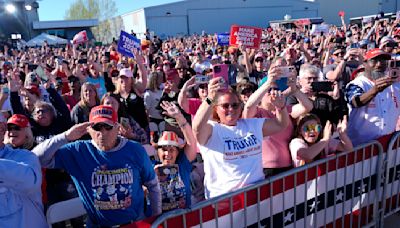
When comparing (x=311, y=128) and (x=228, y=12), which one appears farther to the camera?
(x=228, y=12)

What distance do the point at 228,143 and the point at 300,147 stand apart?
84 cm

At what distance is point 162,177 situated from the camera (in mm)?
3369

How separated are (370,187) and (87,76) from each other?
628cm

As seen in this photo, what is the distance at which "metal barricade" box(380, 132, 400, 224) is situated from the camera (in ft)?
12.7

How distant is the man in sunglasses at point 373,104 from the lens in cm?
402

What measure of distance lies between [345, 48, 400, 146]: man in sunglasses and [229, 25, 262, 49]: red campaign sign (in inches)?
169

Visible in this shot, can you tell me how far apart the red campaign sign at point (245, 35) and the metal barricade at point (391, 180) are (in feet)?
16.1

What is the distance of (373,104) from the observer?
4.06m

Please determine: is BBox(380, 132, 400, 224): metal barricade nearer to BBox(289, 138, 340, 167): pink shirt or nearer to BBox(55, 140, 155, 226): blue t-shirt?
BBox(289, 138, 340, 167): pink shirt

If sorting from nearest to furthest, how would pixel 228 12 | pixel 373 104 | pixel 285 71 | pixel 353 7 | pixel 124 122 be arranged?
1. pixel 285 71
2. pixel 373 104
3. pixel 124 122
4. pixel 228 12
5. pixel 353 7

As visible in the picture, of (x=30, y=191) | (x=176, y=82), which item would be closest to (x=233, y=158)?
(x=30, y=191)

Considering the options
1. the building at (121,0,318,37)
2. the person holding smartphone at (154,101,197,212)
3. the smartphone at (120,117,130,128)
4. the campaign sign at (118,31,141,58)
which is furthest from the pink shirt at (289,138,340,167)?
the building at (121,0,318,37)

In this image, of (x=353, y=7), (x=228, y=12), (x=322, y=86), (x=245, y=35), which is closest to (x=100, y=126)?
(x=322, y=86)

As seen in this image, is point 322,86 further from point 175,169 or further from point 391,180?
point 175,169
